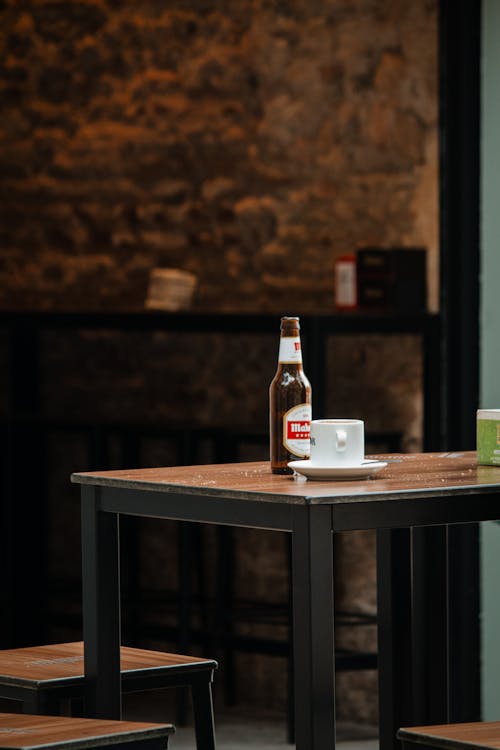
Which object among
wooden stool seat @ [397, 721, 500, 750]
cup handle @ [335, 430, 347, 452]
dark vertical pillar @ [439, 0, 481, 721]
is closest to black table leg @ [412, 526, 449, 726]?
cup handle @ [335, 430, 347, 452]

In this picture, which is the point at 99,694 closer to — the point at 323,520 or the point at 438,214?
the point at 323,520

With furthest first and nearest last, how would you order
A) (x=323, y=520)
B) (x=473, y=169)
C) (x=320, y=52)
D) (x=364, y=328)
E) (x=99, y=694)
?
(x=320, y=52), (x=364, y=328), (x=473, y=169), (x=99, y=694), (x=323, y=520)

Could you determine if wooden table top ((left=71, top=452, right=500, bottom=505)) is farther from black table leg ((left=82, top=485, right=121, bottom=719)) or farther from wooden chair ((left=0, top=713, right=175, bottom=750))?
wooden chair ((left=0, top=713, right=175, bottom=750))

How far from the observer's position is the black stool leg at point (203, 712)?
322 centimetres

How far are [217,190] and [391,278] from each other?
3.10 ft

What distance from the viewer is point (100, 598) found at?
2938mm

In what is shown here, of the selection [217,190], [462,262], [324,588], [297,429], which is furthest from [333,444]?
[217,190]

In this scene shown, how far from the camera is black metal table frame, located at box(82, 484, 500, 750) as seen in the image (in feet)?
8.46

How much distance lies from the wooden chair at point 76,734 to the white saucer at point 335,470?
19.2 inches

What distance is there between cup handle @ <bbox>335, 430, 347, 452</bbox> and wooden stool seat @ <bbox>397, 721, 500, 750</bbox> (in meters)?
0.49

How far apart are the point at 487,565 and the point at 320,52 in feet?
6.36

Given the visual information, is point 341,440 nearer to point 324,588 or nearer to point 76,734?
point 324,588

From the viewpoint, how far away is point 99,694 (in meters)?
2.98

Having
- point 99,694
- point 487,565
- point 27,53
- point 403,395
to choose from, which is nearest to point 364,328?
point 403,395
